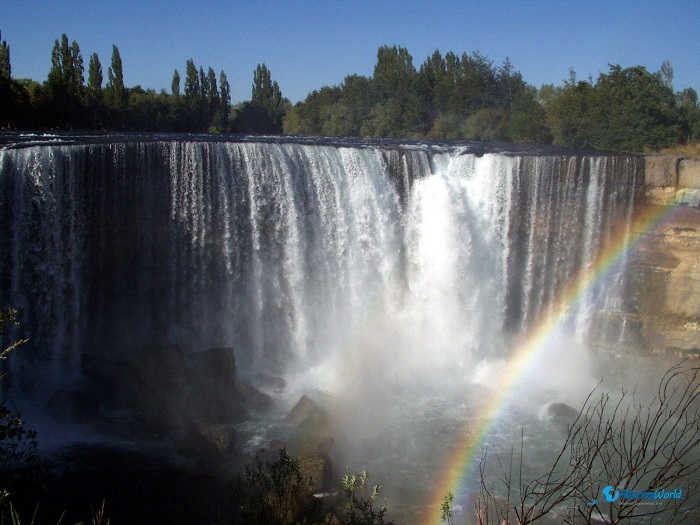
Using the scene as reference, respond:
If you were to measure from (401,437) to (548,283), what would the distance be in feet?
20.5

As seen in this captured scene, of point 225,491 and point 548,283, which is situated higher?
point 548,283

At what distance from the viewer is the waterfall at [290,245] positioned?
1203 centimetres

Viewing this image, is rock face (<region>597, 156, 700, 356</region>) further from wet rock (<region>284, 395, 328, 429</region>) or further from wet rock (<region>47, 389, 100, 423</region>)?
wet rock (<region>47, 389, 100, 423</region>)

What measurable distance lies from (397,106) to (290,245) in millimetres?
27475

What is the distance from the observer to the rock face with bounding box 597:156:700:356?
1393 centimetres

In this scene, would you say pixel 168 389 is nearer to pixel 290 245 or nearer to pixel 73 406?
pixel 73 406

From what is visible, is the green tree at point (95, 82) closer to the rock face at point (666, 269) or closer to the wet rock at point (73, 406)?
the wet rock at point (73, 406)

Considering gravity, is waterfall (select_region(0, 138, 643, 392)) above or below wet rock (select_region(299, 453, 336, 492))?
above

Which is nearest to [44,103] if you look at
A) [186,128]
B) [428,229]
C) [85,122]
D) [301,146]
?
[85,122]

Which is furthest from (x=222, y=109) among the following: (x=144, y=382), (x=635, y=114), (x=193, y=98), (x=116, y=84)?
(x=144, y=382)

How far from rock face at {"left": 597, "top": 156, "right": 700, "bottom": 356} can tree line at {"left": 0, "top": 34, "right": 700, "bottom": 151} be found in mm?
9543

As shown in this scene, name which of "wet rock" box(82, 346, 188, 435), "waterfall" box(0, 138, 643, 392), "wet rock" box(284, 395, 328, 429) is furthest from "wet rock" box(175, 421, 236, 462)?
"waterfall" box(0, 138, 643, 392)

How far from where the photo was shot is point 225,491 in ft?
30.5

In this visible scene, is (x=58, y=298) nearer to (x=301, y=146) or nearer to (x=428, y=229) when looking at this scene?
(x=301, y=146)
